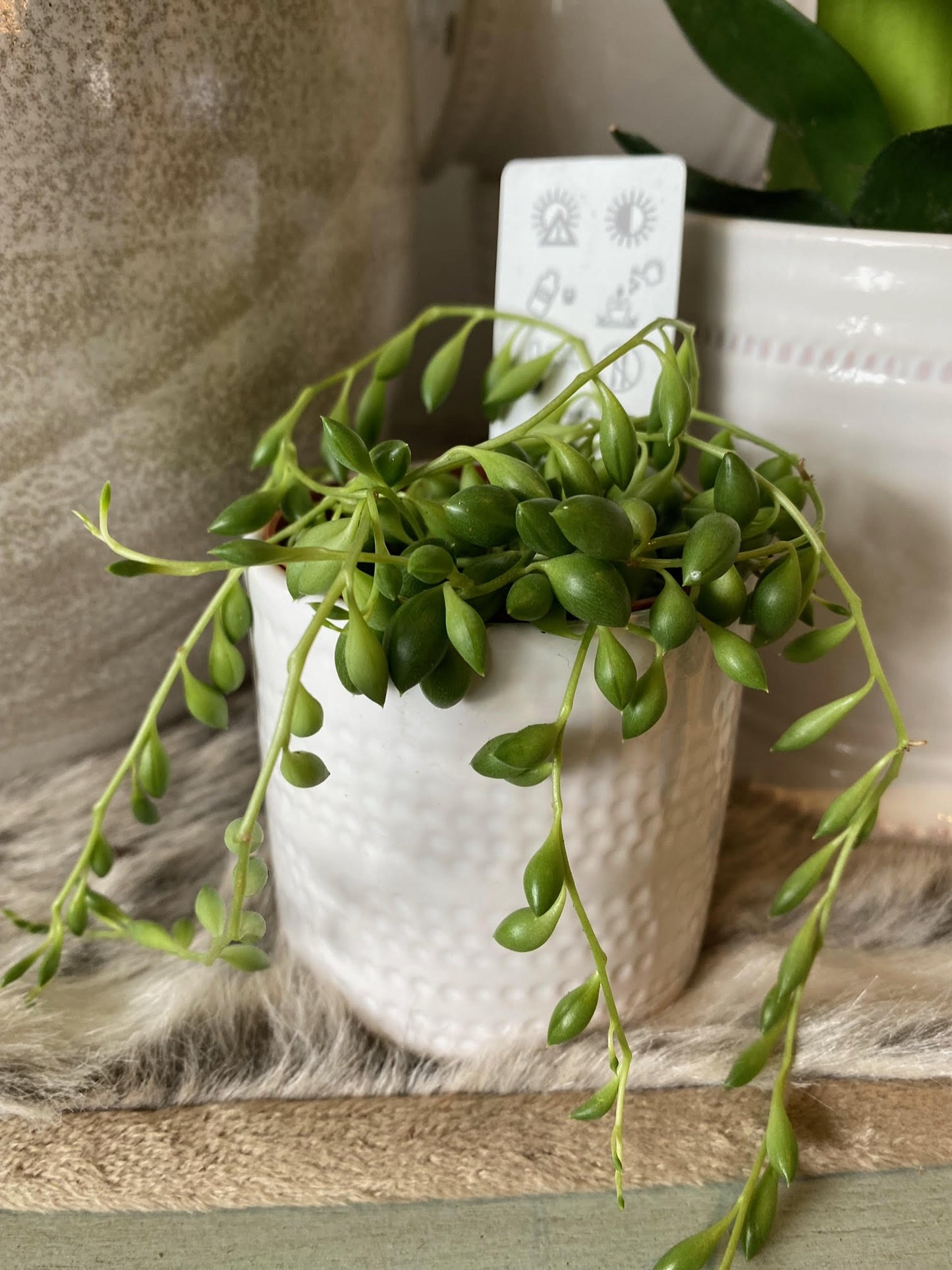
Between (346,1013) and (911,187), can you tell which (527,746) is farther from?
(911,187)

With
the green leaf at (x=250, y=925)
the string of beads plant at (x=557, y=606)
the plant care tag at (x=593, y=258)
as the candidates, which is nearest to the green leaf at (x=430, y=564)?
the string of beads plant at (x=557, y=606)

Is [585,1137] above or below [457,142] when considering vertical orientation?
below

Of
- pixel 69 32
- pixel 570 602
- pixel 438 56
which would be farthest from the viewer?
pixel 438 56

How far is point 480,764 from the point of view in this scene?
1.01ft

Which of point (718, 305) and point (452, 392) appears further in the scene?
point (452, 392)

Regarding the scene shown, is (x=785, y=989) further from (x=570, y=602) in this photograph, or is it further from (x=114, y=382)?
(x=114, y=382)

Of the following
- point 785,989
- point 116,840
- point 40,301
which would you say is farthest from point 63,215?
point 785,989

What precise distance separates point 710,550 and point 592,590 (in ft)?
0.12

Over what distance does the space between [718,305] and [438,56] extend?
311 millimetres

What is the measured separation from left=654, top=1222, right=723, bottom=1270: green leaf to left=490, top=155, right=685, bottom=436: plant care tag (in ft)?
1.08

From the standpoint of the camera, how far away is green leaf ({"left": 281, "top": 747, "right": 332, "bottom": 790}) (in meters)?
0.30

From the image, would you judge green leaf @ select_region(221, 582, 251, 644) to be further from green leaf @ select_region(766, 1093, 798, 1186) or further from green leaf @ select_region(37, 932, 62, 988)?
green leaf @ select_region(766, 1093, 798, 1186)

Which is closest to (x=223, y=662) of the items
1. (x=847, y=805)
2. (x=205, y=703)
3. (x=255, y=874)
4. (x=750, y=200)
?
(x=205, y=703)

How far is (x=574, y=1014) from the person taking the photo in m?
0.30
